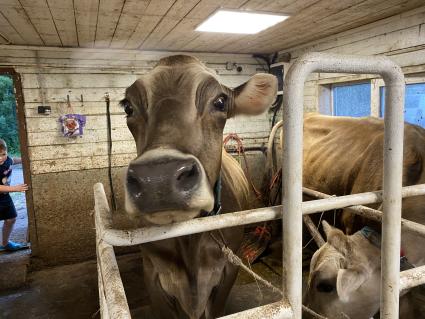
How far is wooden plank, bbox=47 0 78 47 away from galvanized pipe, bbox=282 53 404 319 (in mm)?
2760

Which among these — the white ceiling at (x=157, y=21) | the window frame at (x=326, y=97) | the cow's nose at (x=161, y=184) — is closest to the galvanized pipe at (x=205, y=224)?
the cow's nose at (x=161, y=184)

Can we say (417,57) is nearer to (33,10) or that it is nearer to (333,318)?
(333,318)

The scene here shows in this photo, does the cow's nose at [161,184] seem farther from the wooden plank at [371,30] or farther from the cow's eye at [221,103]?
the wooden plank at [371,30]

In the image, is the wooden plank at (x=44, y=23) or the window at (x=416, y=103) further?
the window at (x=416, y=103)

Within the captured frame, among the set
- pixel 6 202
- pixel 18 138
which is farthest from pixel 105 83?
pixel 18 138

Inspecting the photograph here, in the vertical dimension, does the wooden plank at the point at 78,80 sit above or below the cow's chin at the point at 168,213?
above

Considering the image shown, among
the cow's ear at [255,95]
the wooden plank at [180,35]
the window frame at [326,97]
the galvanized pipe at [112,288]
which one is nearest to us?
the galvanized pipe at [112,288]

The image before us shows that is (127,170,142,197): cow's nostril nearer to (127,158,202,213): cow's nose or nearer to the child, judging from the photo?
(127,158,202,213): cow's nose

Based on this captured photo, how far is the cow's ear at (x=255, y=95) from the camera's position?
2006 mm

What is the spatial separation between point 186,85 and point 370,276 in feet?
4.27

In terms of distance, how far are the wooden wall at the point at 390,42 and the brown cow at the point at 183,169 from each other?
2.45 m

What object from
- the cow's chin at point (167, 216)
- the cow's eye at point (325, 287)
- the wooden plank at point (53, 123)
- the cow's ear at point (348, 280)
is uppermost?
the wooden plank at point (53, 123)

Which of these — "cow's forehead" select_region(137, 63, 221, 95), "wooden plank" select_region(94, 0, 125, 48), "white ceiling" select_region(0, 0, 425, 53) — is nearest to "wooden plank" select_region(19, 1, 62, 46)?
"white ceiling" select_region(0, 0, 425, 53)

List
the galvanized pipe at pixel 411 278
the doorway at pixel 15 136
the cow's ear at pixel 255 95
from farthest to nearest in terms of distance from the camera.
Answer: the doorway at pixel 15 136 < the cow's ear at pixel 255 95 < the galvanized pipe at pixel 411 278
